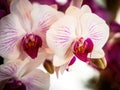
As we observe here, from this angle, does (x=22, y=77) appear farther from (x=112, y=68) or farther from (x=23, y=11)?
(x=112, y=68)

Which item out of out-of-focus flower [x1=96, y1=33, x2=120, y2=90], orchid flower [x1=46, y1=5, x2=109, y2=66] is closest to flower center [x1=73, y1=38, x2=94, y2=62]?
orchid flower [x1=46, y1=5, x2=109, y2=66]

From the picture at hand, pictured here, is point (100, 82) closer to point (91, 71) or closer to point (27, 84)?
point (91, 71)

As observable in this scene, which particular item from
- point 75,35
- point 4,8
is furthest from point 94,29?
point 4,8

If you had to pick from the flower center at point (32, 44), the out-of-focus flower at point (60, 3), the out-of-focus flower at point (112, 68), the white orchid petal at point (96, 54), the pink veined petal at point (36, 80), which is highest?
the out-of-focus flower at point (60, 3)

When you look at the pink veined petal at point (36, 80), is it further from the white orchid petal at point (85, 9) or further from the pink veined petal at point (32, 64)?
the white orchid petal at point (85, 9)

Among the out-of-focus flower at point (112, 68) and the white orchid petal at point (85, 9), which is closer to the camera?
the white orchid petal at point (85, 9)

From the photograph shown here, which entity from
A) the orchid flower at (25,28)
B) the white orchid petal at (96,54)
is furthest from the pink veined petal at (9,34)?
the white orchid petal at (96,54)

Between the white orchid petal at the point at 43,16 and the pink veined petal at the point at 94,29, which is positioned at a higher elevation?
the white orchid petal at the point at 43,16
